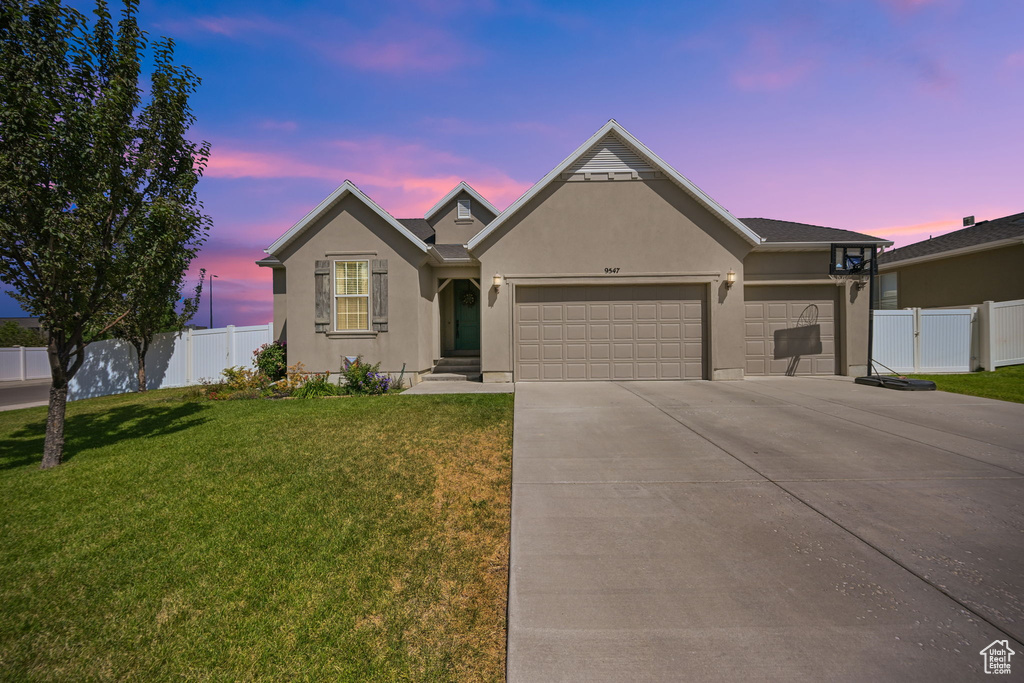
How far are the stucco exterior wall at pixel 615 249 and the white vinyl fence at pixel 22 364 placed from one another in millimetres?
22608

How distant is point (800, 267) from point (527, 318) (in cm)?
757

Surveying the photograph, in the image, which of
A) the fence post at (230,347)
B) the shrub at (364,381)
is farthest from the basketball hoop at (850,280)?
the fence post at (230,347)

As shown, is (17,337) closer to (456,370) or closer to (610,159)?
(456,370)

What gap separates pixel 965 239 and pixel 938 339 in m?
7.18

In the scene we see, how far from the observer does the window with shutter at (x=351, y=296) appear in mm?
11898

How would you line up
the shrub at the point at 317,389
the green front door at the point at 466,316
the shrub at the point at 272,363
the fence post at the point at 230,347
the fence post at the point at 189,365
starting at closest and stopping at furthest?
the shrub at the point at 317,389 → the shrub at the point at 272,363 → the fence post at the point at 230,347 → the fence post at the point at 189,365 → the green front door at the point at 466,316

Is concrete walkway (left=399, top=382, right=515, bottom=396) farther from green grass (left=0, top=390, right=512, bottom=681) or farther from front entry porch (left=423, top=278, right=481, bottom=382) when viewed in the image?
green grass (left=0, top=390, right=512, bottom=681)

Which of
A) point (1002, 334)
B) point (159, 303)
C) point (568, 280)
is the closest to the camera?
point (159, 303)

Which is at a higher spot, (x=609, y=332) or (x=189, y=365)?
(x=609, y=332)

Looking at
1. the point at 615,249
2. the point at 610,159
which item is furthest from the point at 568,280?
the point at 610,159

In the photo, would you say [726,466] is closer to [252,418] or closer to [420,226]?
[252,418]

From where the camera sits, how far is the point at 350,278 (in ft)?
39.1

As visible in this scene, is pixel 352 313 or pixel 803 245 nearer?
pixel 352 313

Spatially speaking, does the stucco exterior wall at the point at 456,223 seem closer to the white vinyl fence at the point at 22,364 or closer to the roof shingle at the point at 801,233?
the roof shingle at the point at 801,233
